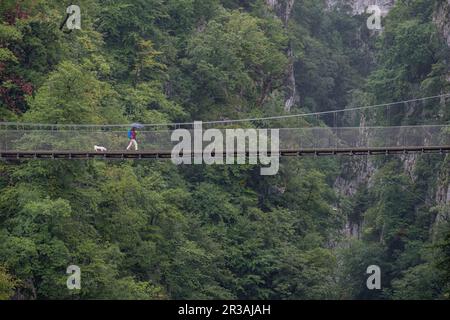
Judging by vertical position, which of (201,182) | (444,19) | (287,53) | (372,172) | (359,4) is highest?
(359,4)

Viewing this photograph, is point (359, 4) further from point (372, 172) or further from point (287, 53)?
point (372, 172)

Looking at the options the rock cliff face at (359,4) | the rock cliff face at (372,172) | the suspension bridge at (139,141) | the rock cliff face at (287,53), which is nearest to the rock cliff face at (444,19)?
the rock cliff face at (372,172)

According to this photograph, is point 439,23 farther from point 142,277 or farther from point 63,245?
point 63,245

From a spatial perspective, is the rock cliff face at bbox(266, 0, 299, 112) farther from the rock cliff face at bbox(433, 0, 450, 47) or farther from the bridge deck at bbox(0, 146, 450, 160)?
the bridge deck at bbox(0, 146, 450, 160)

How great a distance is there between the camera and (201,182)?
48.5m

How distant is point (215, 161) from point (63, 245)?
31.3 feet

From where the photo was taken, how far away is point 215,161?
45688 mm

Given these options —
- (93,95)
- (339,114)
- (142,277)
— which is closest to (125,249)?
(142,277)

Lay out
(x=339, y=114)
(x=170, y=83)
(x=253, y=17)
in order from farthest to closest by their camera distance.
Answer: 1. (x=339, y=114)
2. (x=253, y=17)
3. (x=170, y=83)

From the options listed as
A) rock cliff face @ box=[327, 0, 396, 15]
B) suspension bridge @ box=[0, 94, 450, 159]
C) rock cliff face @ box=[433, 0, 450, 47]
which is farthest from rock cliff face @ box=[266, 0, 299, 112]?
suspension bridge @ box=[0, 94, 450, 159]

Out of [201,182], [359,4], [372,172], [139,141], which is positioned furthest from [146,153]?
[359,4]

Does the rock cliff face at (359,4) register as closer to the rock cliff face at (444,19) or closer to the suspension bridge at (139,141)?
the rock cliff face at (444,19)

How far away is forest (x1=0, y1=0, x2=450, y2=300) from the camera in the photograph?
125 feet

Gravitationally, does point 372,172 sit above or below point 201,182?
above
